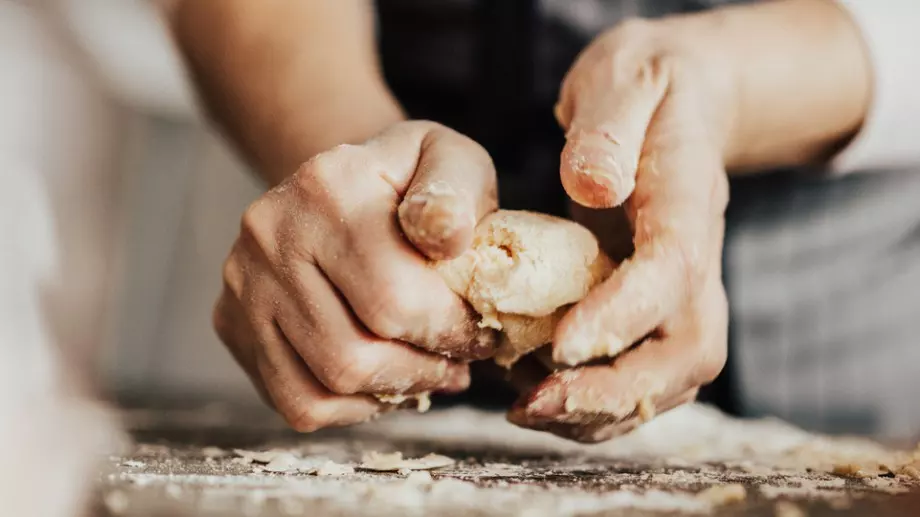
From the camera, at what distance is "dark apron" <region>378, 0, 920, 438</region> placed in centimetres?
96

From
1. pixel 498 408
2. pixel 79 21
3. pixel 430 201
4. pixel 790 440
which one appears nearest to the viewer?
pixel 430 201

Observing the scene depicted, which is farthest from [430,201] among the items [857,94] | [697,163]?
[857,94]

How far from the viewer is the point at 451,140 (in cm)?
57

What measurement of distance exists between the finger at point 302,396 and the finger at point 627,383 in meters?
0.15

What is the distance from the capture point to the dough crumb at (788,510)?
41cm

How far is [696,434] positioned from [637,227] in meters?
0.40

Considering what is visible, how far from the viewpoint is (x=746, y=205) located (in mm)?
1013

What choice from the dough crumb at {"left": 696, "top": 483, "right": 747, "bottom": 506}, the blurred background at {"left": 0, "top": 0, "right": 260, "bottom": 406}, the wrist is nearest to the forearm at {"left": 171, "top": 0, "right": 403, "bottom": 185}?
the wrist

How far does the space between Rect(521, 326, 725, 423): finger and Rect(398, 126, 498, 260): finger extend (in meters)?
0.13

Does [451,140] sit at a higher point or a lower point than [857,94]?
lower

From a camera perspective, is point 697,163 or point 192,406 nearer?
point 697,163

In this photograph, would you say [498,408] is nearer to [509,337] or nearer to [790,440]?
[790,440]

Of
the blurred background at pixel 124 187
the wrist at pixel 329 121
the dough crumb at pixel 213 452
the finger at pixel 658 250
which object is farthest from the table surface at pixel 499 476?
the blurred background at pixel 124 187

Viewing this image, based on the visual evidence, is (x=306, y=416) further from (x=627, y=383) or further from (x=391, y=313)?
(x=627, y=383)
